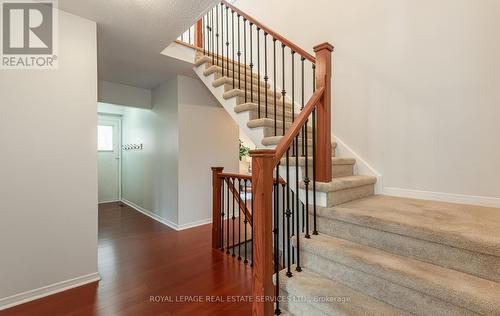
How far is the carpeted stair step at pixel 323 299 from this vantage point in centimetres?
119

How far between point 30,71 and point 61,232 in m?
1.41

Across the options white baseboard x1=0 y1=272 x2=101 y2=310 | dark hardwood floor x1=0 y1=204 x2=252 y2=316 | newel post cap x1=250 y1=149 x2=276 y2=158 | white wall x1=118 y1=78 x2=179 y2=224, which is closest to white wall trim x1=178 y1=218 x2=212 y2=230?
white wall x1=118 y1=78 x2=179 y2=224

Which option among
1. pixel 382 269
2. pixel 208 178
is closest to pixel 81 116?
pixel 208 178

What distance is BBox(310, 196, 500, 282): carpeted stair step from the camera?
3.77 feet

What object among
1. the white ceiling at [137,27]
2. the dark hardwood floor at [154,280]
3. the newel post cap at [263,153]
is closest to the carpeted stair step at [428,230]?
the newel post cap at [263,153]

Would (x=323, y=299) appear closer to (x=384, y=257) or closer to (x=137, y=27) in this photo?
(x=384, y=257)

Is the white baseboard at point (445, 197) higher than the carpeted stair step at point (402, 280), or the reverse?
the white baseboard at point (445, 197)

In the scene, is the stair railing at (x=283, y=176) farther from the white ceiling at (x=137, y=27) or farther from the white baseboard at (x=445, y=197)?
the white baseboard at (x=445, y=197)

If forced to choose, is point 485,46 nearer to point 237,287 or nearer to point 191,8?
point 191,8

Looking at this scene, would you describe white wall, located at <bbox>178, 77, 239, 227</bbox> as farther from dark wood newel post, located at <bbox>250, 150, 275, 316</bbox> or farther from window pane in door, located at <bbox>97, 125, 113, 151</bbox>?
window pane in door, located at <bbox>97, 125, 113, 151</bbox>

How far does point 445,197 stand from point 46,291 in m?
3.61

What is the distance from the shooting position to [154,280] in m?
2.14

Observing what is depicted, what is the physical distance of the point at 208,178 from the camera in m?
4.10

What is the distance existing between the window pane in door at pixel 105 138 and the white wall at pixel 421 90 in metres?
5.71
